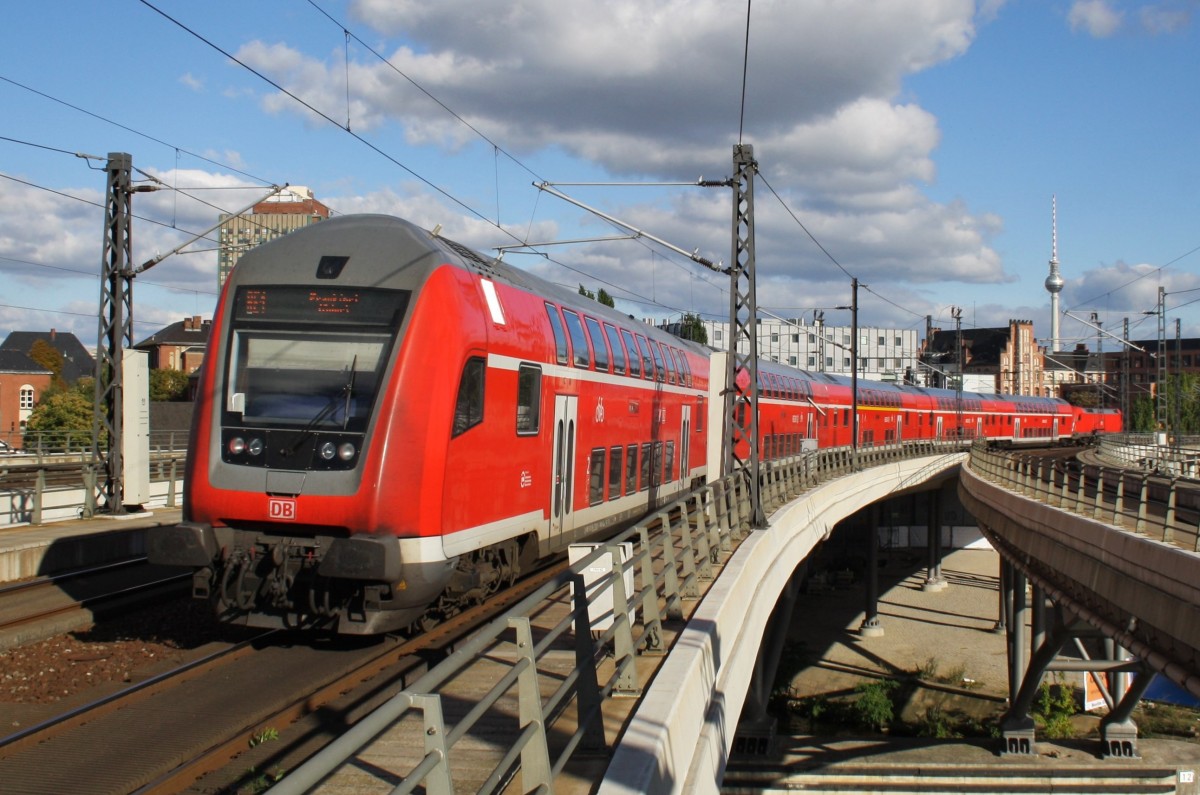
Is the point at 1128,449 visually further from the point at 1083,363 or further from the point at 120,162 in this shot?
the point at 1083,363

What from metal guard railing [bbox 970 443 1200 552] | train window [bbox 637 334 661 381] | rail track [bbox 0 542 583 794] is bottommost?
rail track [bbox 0 542 583 794]

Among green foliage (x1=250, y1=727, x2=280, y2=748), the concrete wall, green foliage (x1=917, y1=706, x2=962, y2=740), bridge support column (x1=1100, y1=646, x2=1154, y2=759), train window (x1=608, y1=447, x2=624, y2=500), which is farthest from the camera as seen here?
green foliage (x1=917, y1=706, x2=962, y2=740)

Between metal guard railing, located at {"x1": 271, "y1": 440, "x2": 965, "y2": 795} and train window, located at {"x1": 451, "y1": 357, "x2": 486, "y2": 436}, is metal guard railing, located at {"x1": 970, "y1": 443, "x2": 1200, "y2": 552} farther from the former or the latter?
train window, located at {"x1": 451, "y1": 357, "x2": 486, "y2": 436}

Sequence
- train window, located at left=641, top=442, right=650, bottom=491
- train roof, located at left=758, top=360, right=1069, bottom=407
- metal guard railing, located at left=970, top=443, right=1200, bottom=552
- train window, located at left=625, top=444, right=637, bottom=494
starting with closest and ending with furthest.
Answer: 1. metal guard railing, located at left=970, top=443, right=1200, bottom=552
2. train window, located at left=625, top=444, right=637, bottom=494
3. train window, located at left=641, top=442, right=650, bottom=491
4. train roof, located at left=758, top=360, right=1069, bottom=407

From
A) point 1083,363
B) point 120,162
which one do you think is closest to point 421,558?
point 120,162

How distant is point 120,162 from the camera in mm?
21578

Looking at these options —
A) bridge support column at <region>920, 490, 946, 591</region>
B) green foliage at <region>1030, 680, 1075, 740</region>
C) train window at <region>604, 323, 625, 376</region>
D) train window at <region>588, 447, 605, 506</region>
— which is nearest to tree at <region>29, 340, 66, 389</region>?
bridge support column at <region>920, 490, 946, 591</region>

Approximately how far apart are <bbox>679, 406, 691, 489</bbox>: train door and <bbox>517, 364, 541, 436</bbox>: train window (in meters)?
9.57

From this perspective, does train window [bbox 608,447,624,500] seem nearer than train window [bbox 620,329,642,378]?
Yes

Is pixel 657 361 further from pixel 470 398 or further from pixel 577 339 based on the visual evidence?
pixel 470 398

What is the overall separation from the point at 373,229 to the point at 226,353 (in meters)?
1.92

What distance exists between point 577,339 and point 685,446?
329 inches

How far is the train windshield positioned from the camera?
414 inches

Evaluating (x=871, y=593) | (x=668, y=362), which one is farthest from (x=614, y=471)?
(x=871, y=593)
